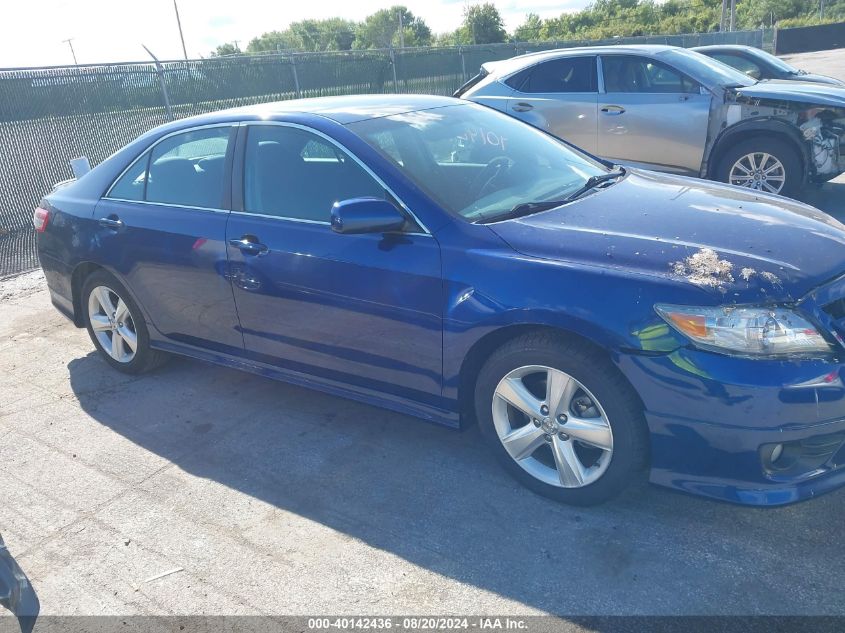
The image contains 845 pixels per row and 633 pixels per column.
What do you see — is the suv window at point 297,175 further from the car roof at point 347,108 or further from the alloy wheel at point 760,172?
the alloy wheel at point 760,172

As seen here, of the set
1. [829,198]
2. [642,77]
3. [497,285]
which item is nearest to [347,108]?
[497,285]

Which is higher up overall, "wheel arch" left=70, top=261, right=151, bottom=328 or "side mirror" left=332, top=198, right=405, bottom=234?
"side mirror" left=332, top=198, right=405, bottom=234

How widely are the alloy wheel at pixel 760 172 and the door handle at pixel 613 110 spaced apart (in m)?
1.34

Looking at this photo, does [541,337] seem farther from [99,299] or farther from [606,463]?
[99,299]

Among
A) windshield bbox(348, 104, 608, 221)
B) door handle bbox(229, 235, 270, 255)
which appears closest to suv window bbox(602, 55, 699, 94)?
windshield bbox(348, 104, 608, 221)

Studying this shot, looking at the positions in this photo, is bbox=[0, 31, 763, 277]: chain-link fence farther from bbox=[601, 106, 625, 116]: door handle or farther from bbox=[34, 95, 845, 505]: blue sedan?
bbox=[601, 106, 625, 116]: door handle

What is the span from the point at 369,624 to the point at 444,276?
1.42 metres

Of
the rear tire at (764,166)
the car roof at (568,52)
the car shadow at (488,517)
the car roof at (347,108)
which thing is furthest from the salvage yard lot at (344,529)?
the car roof at (568,52)

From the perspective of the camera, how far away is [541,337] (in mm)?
2955

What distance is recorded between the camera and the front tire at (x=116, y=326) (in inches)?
182

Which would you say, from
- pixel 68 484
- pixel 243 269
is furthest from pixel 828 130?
pixel 68 484

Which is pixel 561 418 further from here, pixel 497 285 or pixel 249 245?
pixel 249 245

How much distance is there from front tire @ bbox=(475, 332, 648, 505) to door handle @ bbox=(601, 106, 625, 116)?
5.64 meters

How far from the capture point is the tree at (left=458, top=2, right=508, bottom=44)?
209ft
